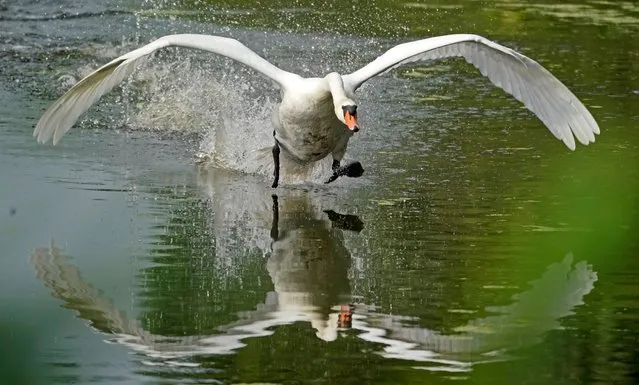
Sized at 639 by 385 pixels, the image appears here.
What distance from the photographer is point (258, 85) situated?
15.1 m

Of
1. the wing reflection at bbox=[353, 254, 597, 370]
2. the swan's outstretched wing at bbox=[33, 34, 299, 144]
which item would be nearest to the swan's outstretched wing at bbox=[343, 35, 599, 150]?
the swan's outstretched wing at bbox=[33, 34, 299, 144]

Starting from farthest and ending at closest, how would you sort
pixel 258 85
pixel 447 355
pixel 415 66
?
pixel 415 66
pixel 258 85
pixel 447 355

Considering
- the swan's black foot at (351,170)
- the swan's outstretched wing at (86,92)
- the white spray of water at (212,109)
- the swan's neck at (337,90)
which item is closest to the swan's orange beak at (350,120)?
the swan's neck at (337,90)

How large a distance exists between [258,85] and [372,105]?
5.38ft

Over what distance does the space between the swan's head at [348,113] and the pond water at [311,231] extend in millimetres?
701

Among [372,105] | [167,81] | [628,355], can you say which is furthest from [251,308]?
[167,81]

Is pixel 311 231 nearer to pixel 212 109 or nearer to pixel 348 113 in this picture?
pixel 348 113

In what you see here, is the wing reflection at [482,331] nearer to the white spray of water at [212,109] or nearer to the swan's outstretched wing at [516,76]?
the swan's outstretched wing at [516,76]

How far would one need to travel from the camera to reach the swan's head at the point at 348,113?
9227 millimetres

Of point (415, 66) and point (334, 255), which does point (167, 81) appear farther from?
point (334, 255)

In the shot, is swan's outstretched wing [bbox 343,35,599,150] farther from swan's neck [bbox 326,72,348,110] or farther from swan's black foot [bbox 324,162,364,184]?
swan's black foot [bbox 324,162,364,184]

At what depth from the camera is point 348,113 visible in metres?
9.30

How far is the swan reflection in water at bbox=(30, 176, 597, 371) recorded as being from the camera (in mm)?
6320

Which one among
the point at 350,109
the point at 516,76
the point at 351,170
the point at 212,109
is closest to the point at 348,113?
the point at 350,109
